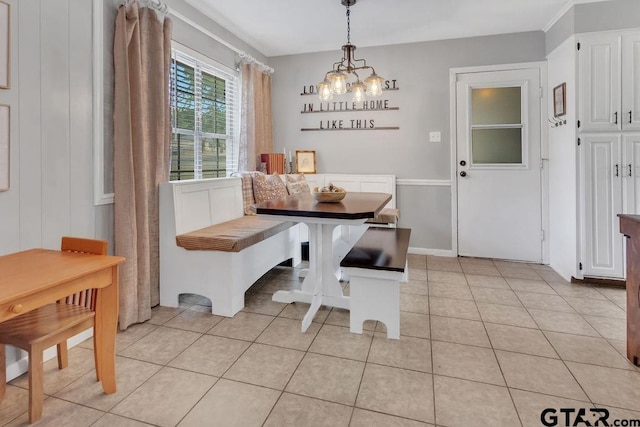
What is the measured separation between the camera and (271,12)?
11.0ft

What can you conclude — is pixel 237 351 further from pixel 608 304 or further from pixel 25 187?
pixel 608 304

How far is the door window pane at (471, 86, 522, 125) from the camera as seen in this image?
389 cm

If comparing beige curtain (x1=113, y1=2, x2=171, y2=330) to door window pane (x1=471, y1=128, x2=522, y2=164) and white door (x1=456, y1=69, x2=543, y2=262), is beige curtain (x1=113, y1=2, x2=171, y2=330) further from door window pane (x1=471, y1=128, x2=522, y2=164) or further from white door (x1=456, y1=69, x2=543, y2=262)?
door window pane (x1=471, y1=128, x2=522, y2=164)

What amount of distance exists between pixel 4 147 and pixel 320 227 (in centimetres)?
177

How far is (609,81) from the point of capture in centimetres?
306

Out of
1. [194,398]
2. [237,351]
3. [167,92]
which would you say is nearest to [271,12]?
[167,92]

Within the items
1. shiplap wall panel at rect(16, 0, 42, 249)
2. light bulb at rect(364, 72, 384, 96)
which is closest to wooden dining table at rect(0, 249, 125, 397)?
shiplap wall panel at rect(16, 0, 42, 249)

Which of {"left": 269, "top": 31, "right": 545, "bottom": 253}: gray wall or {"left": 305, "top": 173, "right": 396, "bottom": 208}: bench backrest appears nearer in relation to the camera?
{"left": 269, "top": 31, "right": 545, "bottom": 253}: gray wall

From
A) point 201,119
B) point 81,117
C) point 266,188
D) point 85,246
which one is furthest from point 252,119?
point 85,246

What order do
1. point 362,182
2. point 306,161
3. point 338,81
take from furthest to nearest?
point 306,161
point 362,182
point 338,81

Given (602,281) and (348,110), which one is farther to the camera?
(348,110)

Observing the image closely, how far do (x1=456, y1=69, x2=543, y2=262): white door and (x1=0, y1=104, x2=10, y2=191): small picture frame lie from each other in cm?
390

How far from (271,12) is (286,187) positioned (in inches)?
65.7

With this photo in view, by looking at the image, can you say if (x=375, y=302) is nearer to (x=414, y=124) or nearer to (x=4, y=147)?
(x=4, y=147)
